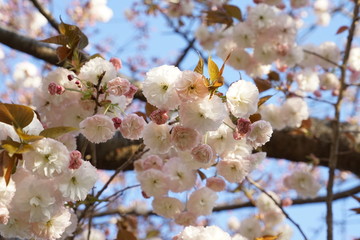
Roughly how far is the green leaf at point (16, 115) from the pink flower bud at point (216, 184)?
789 mm

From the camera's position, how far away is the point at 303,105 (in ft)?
8.70

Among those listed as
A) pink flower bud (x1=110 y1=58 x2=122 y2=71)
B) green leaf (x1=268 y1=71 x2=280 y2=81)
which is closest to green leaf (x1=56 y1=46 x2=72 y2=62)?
pink flower bud (x1=110 y1=58 x2=122 y2=71)

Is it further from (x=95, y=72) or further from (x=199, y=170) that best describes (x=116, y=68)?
(x=199, y=170)

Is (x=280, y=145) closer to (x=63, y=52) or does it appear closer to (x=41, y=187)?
(x=63, y=52)

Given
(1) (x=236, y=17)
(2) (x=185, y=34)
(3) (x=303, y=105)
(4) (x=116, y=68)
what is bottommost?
(4) (x=116, y=68)

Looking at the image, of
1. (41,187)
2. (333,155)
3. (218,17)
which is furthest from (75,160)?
(218,17)

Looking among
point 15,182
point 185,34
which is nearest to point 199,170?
point 15,182

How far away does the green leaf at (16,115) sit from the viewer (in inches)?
41.1

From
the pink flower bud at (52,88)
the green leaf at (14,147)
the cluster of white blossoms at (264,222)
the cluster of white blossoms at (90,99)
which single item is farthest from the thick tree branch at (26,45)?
the green leaf at (14,147)

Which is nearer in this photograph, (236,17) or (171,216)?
(171,216)

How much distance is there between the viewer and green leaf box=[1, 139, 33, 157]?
3.29ft

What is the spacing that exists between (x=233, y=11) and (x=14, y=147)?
1.70 m

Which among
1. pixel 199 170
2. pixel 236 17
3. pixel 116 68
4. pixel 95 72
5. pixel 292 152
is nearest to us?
pixel 95 72

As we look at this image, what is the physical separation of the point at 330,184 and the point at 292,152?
0.96 metres
